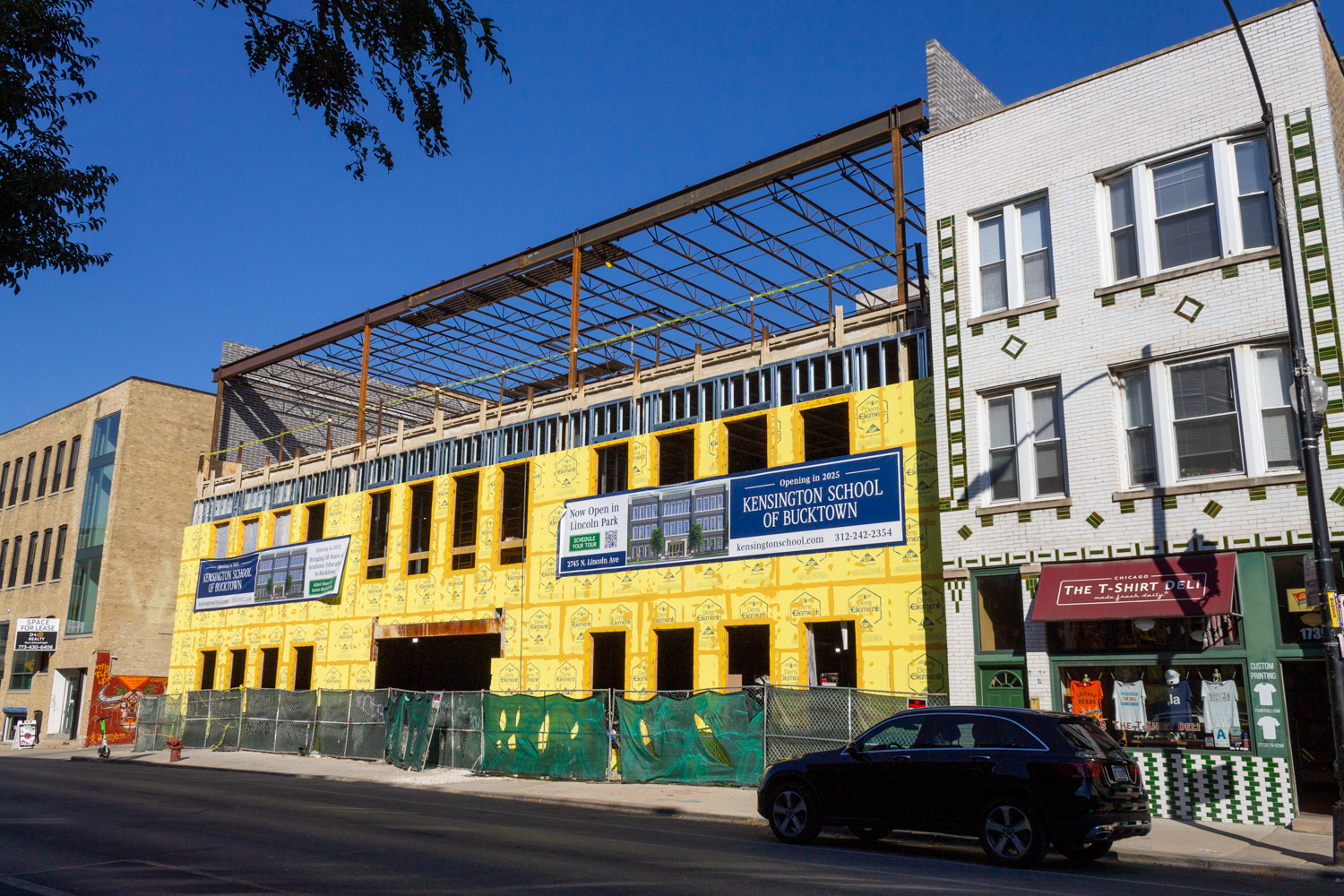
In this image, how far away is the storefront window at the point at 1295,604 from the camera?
14.8 meters

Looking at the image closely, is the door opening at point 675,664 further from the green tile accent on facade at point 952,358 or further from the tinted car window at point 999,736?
the tinted car window at point 999,736

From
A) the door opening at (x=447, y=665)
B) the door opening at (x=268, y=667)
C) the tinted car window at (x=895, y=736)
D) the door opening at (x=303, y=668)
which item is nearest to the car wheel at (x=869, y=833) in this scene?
the tinted car window at (x=895, y=736)

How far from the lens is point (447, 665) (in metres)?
→ 35.7

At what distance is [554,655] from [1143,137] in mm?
17474

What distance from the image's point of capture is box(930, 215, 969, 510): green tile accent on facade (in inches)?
742

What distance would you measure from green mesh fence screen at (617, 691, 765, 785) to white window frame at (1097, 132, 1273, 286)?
10.4 metres

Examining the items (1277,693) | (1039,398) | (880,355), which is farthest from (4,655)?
(1277,693)

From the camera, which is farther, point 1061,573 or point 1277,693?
point 1061,573

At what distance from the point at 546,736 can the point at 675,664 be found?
626 centimetres

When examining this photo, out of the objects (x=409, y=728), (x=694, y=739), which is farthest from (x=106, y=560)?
(x=694, y=739)

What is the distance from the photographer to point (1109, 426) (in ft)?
56.3

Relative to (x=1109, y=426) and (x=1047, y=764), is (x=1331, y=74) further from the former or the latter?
(x=1047, y=764)

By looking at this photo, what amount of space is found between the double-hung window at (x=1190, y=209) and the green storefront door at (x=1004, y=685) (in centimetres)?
699

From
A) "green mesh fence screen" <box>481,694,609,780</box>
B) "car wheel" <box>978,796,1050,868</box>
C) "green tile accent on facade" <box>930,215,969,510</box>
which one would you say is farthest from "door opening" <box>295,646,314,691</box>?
"car wheel" <box>978,796,1050,868</box>
